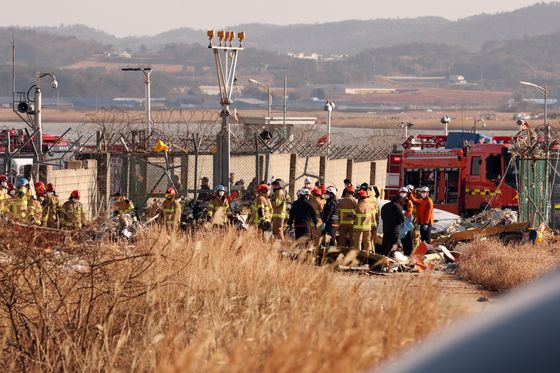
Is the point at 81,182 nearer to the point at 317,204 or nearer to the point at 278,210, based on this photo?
the point at 278,210

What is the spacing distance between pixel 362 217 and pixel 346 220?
491 millimetres

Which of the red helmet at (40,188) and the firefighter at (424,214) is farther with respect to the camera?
the firefighter at (424,214)

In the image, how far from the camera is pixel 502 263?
18.5 meters

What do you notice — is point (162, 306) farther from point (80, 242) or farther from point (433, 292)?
point (433, 292)

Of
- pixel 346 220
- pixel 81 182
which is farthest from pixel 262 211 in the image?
pixel 81 182

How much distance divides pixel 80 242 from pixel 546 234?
16.1 metres

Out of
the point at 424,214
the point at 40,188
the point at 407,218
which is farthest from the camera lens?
the point at 424,214

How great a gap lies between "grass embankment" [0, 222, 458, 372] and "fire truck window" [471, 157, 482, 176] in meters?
21.3

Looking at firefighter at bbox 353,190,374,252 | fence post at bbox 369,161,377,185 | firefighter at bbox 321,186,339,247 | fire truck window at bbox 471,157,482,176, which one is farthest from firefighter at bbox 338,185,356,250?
fence post at bbox 369,161,377,185

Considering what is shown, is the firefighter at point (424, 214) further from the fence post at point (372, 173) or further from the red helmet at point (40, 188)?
the fence post at point (372, 173)

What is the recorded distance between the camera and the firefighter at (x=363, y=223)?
21500 mm

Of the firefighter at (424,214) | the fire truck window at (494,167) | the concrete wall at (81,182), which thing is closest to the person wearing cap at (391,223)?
the firefighter at (424,214)

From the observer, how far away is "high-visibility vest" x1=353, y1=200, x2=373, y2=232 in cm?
2150

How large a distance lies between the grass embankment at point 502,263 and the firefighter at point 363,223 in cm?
166
